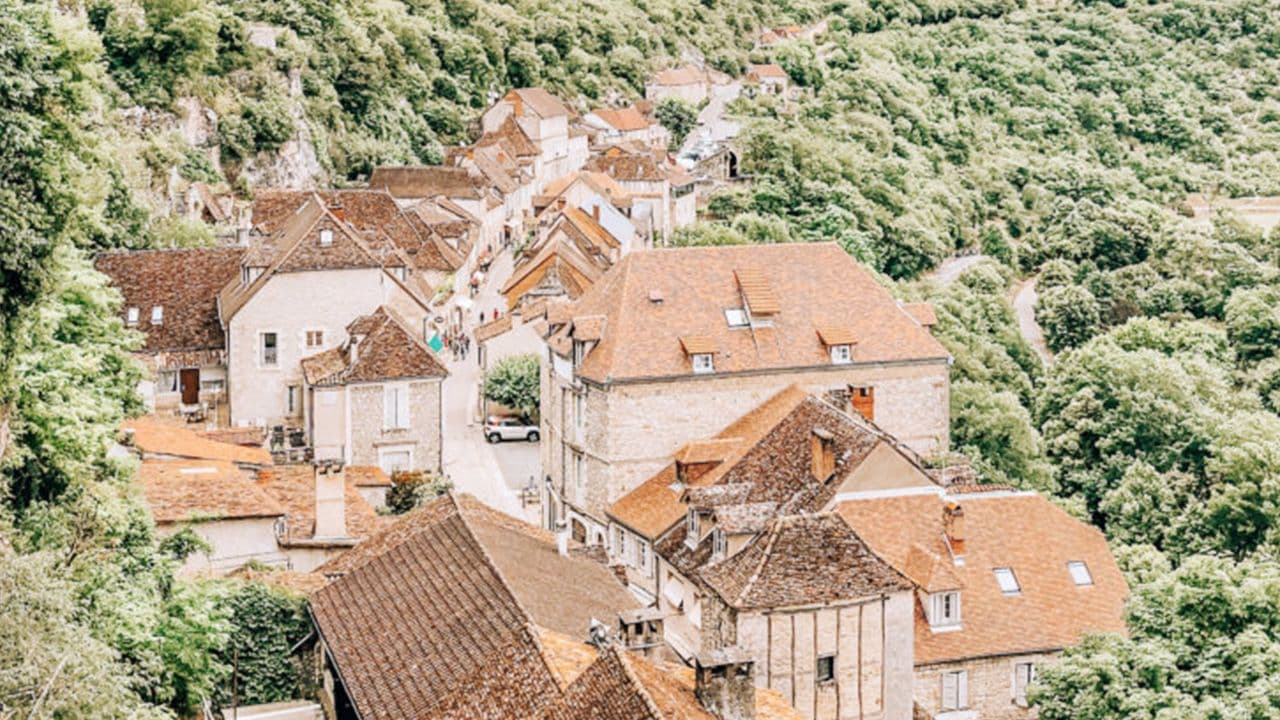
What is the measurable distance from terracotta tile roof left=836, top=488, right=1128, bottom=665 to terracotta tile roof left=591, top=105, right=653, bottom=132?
89.0m

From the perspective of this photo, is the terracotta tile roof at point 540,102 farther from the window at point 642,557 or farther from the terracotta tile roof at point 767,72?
the window at point 642,557

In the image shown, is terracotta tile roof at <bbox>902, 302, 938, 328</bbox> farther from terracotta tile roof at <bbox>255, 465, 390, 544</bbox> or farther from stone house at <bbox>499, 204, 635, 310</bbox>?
stone house at <bbox>499, 204, 635, 310</bbox>

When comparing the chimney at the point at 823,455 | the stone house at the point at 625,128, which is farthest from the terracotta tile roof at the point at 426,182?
the chimney at the point at 823,455

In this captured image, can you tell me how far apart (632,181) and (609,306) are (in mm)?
53966

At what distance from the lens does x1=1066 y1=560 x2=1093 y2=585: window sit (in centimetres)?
3903

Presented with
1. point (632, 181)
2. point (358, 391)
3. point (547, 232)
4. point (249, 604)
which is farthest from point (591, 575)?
point (632, 181)

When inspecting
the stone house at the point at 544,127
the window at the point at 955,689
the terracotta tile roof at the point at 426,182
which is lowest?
the window at the point at 955,689

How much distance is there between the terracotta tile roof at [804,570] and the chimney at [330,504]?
10426 mm

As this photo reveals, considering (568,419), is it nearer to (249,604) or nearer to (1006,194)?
(249,604)

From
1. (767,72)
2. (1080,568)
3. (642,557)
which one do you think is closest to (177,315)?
(642,557)

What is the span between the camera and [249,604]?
103 ft

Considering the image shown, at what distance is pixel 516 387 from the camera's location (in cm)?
6109

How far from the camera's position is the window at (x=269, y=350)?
52.6 meters

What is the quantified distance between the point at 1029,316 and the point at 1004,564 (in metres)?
61.2
